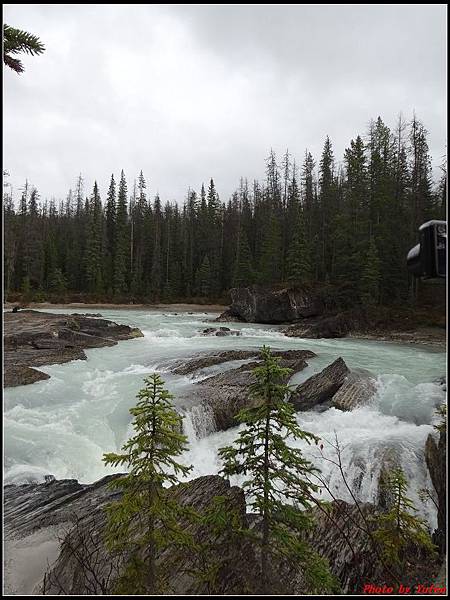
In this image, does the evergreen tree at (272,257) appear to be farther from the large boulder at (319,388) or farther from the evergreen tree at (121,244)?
the large boulder at (319,388)

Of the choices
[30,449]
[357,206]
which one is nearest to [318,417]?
[30,449]

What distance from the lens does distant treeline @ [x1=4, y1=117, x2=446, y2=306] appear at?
24703 millimetres

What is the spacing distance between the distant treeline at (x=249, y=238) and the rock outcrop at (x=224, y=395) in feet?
40.1

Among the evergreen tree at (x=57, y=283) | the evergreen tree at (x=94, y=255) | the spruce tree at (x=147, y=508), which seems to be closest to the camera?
the spruce tree at (x=147, y=508)

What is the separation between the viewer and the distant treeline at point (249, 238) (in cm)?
2470

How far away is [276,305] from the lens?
94.4ft

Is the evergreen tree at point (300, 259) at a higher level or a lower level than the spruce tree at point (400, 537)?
higher

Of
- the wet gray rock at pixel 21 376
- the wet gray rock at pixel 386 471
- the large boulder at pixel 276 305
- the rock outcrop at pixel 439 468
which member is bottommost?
the wet gray rock at pixel 386 471

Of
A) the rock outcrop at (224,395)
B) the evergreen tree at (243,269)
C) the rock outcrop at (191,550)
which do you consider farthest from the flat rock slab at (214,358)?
the evergreen tree at (243,269)

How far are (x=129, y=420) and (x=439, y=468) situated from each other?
5.92 metres

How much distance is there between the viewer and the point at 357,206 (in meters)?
28.1

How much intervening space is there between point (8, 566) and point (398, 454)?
590 cm

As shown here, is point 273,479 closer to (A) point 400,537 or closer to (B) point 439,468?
(A) point 400,537

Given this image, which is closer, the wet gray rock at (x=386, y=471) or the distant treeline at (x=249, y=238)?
the wet gray rock at (x=386, y=471)
